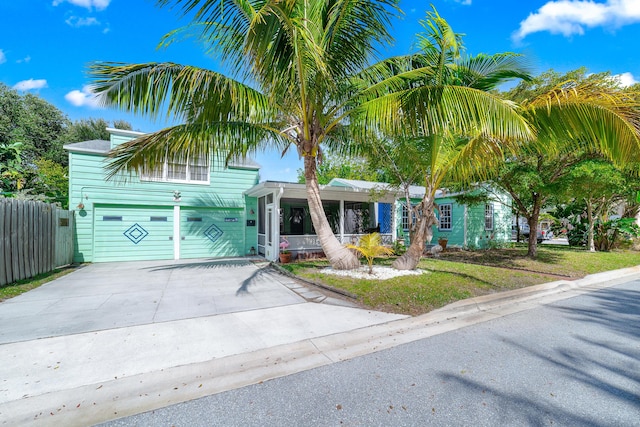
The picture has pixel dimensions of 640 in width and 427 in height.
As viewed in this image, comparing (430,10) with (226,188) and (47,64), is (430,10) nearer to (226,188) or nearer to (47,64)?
(226,188)

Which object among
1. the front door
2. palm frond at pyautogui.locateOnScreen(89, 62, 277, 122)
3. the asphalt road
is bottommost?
the asphalt road

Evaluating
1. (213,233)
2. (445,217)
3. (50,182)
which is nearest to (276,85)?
(213,233)

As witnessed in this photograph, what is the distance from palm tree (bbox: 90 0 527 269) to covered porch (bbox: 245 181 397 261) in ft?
12.8

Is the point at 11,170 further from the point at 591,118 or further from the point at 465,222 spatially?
the point at 465,222

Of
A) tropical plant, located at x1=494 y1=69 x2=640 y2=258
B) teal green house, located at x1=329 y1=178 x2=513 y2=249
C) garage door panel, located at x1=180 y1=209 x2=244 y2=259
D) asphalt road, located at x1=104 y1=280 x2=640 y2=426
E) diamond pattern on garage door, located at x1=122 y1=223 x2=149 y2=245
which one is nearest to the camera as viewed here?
asphalt road, located at x1=104 y1=280 x2=640 y2=426

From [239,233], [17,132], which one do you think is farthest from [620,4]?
[17,132]

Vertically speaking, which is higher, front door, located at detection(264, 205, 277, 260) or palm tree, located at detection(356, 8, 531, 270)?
palm tree, located at detection(356, 8, 531, 270)

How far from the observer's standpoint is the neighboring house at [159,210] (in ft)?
34.4

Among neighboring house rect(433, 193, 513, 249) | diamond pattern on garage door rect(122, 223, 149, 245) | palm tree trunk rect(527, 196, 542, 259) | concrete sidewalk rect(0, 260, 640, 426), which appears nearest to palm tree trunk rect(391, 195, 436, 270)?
concrete sidewalk rect(0, 260, 640, 426)

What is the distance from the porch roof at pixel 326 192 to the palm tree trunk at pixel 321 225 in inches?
115

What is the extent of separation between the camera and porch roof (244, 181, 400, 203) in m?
10.2

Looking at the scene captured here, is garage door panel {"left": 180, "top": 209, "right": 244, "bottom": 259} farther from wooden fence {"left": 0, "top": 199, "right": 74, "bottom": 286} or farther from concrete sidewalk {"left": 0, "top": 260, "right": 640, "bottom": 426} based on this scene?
concrete sidewalk {"left": 0, "top": 260, "right": 640, "bottom": 426}

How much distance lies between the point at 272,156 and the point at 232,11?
3.94 metres

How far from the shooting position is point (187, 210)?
1195 cm
